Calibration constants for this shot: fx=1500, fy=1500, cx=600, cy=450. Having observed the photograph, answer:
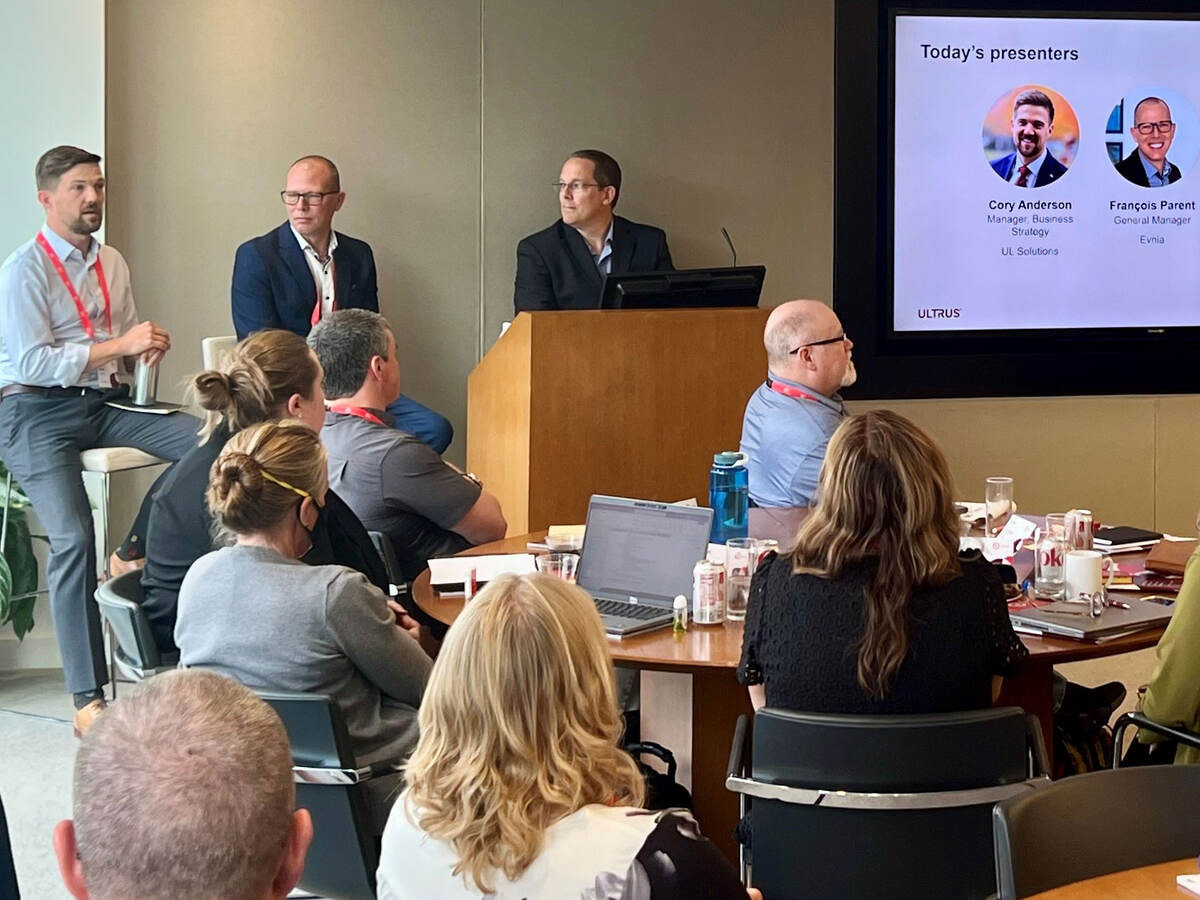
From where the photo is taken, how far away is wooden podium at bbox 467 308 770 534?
15.0 ft

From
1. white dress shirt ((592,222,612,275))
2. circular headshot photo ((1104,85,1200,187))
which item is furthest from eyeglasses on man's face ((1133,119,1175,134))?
white dress shirt ((592,222,612,275))

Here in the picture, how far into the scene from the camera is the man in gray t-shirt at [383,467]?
13.0 ft

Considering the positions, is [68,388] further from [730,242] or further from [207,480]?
[730,242]

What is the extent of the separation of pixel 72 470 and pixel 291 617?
2.83 metres

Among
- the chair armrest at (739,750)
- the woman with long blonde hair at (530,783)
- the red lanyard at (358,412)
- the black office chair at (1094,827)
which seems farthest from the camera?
the red lanyard at (358,412)

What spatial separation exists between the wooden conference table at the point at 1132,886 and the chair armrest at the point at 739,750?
86 cm

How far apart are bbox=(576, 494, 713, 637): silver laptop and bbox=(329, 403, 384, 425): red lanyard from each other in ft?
3.23

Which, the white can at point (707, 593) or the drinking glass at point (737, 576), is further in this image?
the drinking glass at point (737, 576)

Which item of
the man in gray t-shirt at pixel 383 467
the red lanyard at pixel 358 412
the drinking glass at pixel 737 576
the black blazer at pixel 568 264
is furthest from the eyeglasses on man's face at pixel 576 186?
the drinking glass at pixel 737 576

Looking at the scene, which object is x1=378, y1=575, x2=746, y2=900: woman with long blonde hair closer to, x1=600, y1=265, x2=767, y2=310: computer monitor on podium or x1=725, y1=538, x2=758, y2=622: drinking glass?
x1=725, y1=538, x2=758, y2=622: drinking glass

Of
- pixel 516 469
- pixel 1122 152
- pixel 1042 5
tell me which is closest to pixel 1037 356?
pixel 1122 152

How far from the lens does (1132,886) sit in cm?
189

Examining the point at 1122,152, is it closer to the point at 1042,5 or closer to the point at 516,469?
the point at 1042,5

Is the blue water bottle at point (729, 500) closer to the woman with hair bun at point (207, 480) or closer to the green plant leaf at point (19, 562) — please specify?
the woman with hair bun at point (207, 480)
